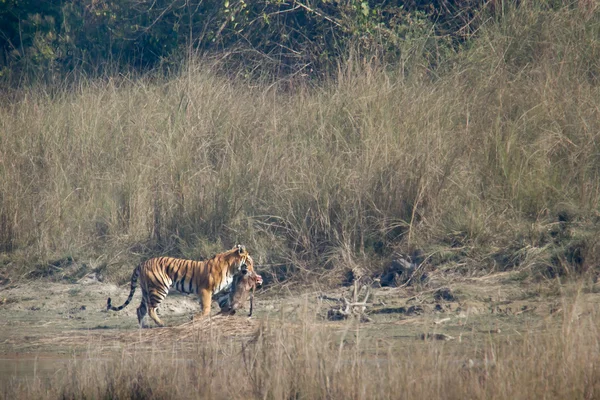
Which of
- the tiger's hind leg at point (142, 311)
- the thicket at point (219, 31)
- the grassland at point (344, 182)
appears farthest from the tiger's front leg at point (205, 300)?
the thicket at point (219, 31)

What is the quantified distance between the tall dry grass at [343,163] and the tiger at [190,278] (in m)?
0.84

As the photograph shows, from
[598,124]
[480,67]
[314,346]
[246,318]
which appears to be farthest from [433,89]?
[314,346]

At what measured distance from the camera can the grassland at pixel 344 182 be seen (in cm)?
797

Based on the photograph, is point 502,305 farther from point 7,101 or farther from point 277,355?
point 7,101

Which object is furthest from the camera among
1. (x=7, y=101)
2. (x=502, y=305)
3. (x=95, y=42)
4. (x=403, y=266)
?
(x=95, y=42)

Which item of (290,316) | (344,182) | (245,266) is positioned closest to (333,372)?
(290,316)

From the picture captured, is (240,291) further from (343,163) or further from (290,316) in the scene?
(343,163)

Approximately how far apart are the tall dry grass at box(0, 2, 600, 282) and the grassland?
23 millimetres

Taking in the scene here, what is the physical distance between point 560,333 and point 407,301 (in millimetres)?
2990

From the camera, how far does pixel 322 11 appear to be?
536 inches

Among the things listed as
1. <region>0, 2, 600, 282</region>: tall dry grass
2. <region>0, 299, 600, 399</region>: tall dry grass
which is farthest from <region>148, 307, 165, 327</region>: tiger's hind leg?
<region>0, 299, 600, 399</region>: tall dry grass

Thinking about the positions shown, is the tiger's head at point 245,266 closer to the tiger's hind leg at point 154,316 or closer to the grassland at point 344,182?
the grassland at point 344,182

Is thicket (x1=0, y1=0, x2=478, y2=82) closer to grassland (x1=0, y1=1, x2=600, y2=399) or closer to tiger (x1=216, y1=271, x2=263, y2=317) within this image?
grassland (x1=0, y1=1, x2=600, y2=399)

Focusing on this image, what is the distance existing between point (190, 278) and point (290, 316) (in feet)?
4.98
